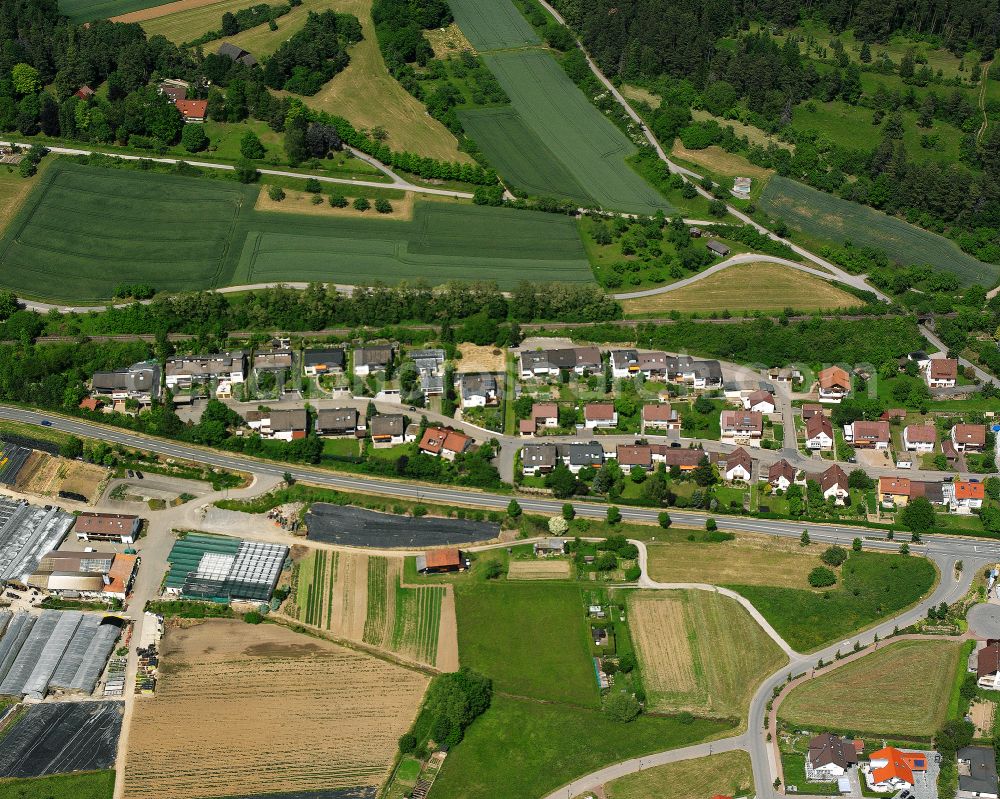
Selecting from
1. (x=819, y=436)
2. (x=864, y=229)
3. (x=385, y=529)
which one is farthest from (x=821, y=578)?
(x=864, y=229)

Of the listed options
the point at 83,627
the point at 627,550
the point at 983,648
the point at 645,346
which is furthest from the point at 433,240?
the point at 983,648

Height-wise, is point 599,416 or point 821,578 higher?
point 599,416

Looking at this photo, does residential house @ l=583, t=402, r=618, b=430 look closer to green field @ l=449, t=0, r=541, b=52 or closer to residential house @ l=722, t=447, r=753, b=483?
residential house @ l=722, t=447, r=753, b=483

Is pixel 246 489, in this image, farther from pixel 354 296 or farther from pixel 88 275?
pixel 88 275

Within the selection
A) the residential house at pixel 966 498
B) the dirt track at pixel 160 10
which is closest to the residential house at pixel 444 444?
the residential house at pixel 966 498

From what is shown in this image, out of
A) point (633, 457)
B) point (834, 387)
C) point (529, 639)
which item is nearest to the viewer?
point (529, 639)

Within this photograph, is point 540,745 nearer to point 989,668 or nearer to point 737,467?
point 737,467
